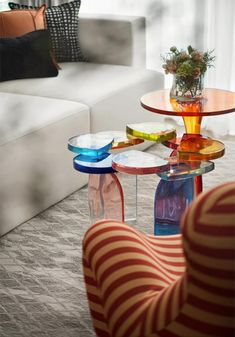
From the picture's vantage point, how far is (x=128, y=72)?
7.38ft

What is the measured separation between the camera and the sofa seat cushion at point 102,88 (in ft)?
6.66

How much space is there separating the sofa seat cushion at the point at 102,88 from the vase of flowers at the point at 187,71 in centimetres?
30

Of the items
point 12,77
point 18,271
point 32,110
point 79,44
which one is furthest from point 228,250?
point 79,44

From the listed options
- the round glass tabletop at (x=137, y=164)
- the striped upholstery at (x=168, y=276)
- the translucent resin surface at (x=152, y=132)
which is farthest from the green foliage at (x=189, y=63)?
the striped upholstery at (x=168, y=276)

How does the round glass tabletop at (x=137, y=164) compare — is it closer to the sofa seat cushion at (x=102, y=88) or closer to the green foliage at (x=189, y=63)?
the green foliage at (x=189, y=63)

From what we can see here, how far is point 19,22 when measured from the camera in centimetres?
219

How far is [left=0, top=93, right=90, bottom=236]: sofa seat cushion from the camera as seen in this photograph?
1662mm

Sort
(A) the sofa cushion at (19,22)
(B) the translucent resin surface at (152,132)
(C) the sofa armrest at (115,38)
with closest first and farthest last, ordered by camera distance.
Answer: (B) the translucent resin surface at (152,132)
(A) the sofa cushion at (19,22)
(C) the sofa armrest at (115,38)

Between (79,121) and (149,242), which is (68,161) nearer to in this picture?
(79,121)

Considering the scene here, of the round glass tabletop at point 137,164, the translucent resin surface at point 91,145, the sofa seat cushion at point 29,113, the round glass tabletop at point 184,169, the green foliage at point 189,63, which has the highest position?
the green foliage at point 189,63

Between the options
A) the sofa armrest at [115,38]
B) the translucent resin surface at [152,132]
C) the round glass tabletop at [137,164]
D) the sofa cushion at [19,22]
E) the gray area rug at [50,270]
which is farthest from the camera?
the sofa armrest at [115,38]

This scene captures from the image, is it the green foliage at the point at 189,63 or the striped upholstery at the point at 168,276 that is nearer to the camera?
the striped upholstery at the point at 168,276

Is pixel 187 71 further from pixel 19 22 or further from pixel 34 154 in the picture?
pixel 19 22

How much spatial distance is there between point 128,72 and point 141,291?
148 centimetres
